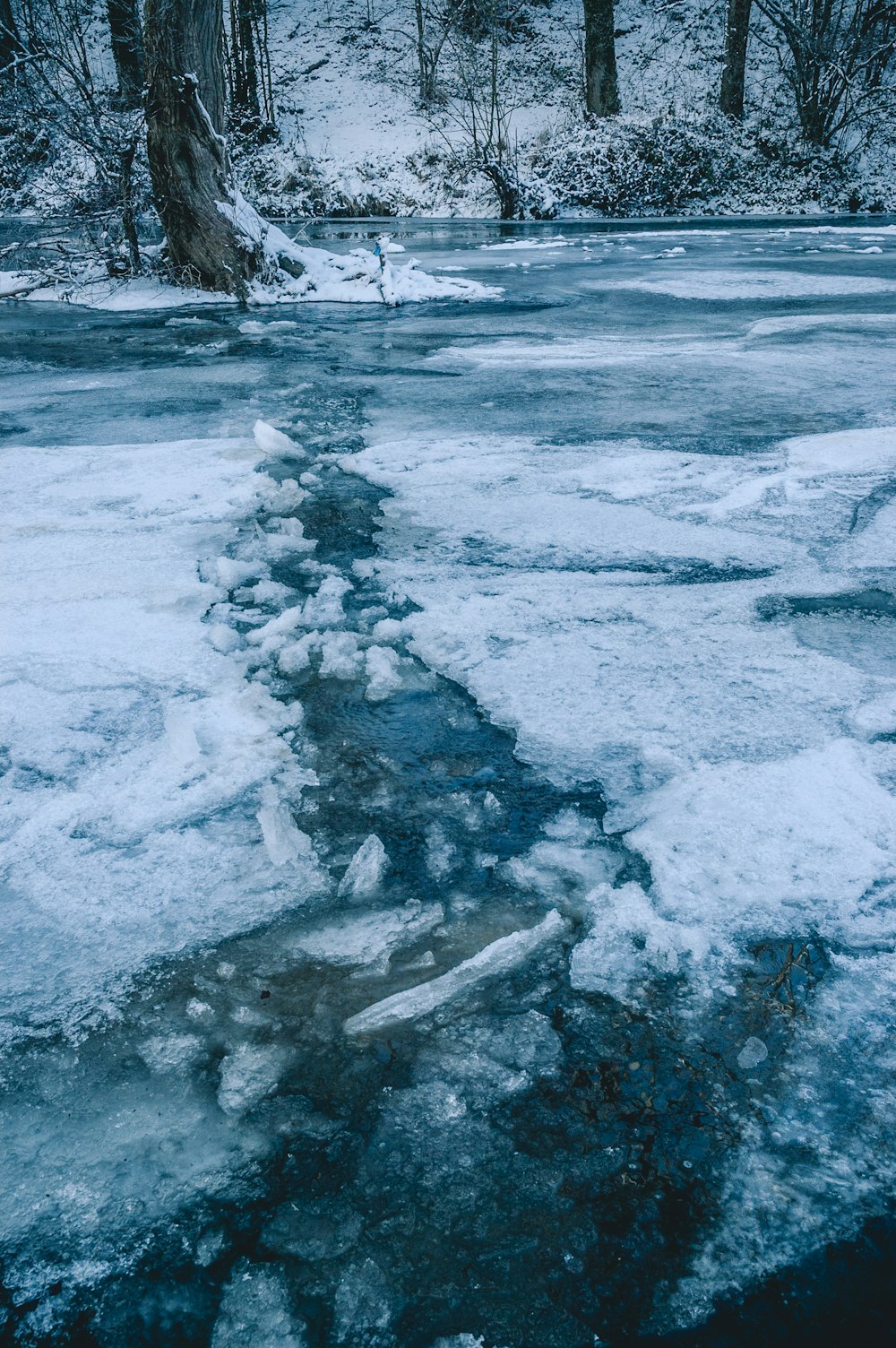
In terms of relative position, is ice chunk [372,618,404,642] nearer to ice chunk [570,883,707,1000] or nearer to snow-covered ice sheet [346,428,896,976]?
snow-covered ice sheet [346,428,896,976]

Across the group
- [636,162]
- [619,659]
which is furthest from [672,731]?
[636,162]

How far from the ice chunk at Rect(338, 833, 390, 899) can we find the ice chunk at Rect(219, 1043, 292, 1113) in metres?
0.30

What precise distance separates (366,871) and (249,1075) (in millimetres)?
387

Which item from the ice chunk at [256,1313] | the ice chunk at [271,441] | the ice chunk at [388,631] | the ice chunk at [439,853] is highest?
the ice chunk at [271,441]

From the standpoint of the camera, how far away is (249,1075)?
1136 mm

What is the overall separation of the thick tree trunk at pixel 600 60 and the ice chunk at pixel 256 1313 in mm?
19833

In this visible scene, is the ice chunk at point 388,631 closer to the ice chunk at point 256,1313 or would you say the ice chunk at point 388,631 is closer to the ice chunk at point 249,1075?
the ice chunk at point 249,1075

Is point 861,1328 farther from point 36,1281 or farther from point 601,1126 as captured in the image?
point 36,1281

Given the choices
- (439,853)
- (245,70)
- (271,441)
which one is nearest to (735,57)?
(245,70)

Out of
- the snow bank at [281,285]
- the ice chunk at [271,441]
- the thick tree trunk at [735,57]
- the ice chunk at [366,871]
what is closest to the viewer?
the ice chunk at [366,871]

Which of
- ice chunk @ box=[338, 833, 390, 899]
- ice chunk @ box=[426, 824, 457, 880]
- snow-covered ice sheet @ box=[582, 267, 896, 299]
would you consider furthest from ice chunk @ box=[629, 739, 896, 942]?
snow-covered ice sheet @ box=[582, 267, 896, 299]

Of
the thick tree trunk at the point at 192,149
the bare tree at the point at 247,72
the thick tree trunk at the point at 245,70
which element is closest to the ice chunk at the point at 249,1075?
the thick tree trunk at the point at 192,149

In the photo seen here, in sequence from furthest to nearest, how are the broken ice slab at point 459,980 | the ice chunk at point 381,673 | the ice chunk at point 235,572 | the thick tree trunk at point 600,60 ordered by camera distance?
the thick tree trunk at point 600,60 < the ice chunk at point 235,572 < the ice chunk at point 381,673 < the broken ice slab at point 459,980

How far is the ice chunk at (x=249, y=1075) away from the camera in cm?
111
